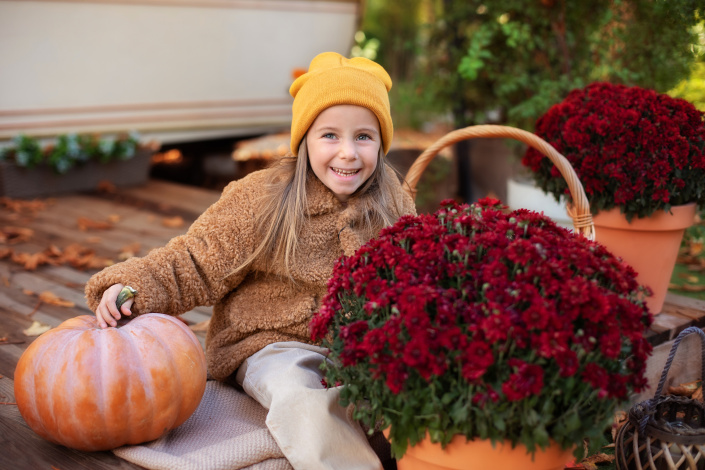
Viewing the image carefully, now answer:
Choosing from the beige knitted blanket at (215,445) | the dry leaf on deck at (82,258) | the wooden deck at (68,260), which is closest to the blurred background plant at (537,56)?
the wooden deck at (68,260)

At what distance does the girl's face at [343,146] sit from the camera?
6.97 ft

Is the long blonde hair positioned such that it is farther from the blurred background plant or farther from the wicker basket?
the blurred background plant

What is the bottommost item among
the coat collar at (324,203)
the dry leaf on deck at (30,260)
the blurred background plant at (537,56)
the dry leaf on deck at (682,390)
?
the dry leaf on deck at (682,390)

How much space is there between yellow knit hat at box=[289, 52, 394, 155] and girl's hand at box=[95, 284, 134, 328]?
2.56ft

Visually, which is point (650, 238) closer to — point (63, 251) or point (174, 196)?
point (63, 251)

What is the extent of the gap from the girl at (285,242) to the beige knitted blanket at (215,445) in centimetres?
10

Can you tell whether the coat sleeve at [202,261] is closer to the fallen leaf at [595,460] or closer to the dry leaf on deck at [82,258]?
the fallen leaf at [595,460]

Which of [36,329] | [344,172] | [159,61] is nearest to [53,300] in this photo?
[36,329]

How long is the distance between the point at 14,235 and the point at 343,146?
9.31 ft

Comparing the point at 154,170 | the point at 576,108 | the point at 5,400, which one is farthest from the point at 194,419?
the point at 154,170

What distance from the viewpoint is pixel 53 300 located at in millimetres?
3004

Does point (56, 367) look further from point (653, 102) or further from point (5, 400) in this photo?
point (653, 102)

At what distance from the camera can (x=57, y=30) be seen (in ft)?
15.9

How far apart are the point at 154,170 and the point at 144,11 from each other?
87.1 inches
